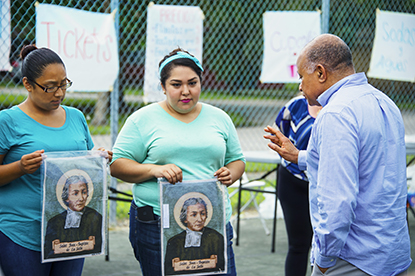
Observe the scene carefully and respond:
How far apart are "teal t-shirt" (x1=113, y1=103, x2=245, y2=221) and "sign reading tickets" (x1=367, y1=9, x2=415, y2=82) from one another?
160 inches

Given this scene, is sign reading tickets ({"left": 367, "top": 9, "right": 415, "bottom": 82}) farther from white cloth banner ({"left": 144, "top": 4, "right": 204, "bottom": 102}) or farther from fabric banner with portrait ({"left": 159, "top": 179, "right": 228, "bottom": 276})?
fabric banner with portrait ({"left": 159, "top": 179, "right": 228, "bottom": 276})

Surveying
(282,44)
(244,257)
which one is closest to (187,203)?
(244,257)

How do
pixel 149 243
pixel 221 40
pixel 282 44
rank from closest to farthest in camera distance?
pixel 149 243
pixel 282 44
pixel 221 40

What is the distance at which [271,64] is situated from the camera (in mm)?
5473

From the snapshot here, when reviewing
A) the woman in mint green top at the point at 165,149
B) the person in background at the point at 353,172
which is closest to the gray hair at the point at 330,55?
the person in background at the point at 353,172

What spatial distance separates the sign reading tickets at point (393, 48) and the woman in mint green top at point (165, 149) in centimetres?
408

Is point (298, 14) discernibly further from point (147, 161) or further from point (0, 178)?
point (0, 178)

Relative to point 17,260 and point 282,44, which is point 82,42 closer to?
point 282,44

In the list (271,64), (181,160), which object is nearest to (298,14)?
(271,64)

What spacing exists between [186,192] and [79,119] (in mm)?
807

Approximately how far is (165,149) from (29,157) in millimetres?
686

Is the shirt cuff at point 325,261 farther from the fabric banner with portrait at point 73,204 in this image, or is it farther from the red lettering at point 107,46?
the red lettering at point 107,46

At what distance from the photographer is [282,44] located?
5453mm

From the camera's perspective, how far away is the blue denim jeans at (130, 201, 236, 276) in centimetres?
234
